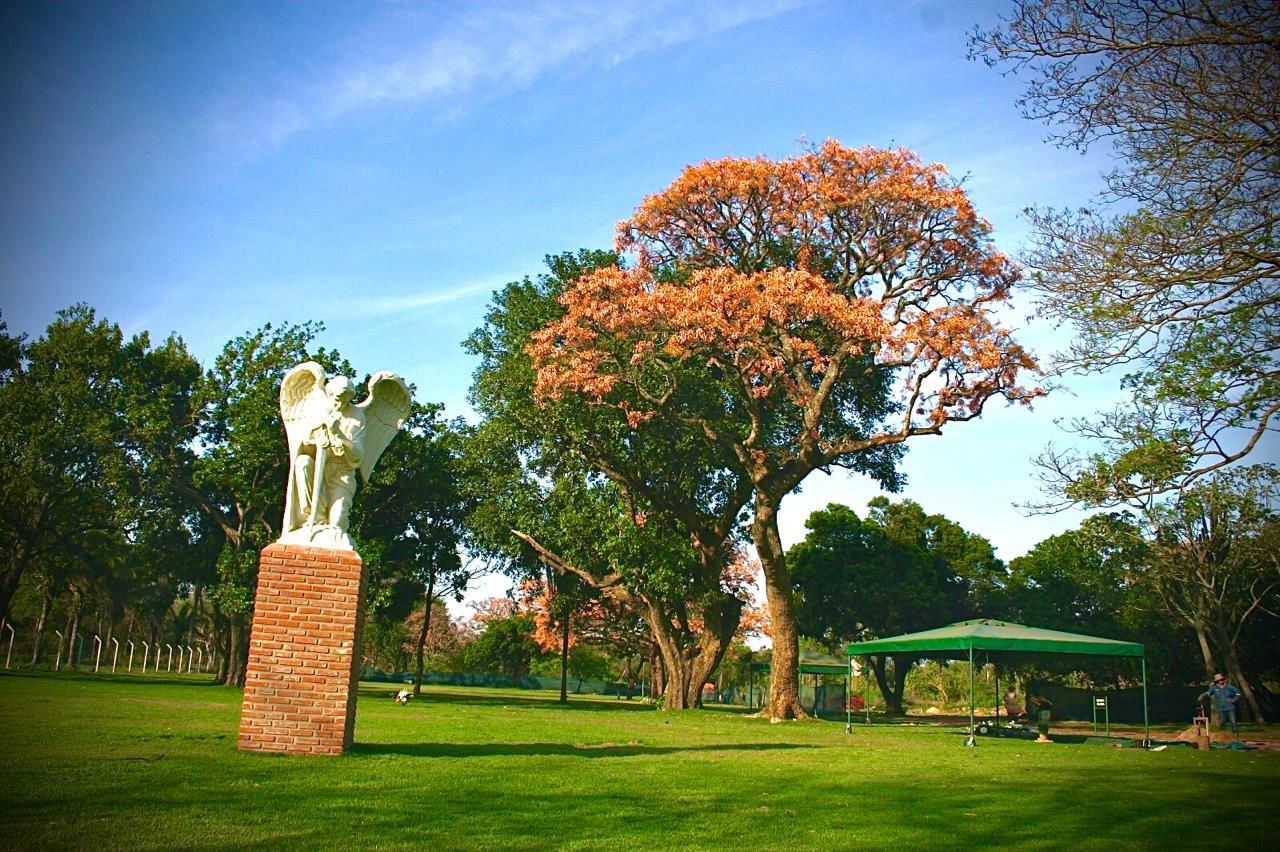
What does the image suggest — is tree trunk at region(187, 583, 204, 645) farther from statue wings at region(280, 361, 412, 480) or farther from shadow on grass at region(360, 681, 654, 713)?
statue wings at region(280, 361, 412, 480)

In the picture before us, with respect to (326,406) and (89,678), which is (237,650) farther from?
(326,406)

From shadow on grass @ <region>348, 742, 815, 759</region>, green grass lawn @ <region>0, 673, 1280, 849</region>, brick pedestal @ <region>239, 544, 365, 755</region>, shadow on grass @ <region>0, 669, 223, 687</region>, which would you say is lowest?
shadow on grass @ <region>0, 669, 223, 687</region>

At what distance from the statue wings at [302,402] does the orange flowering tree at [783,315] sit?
11419mm

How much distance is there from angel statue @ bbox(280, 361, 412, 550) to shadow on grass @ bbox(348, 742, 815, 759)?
2.53 metres

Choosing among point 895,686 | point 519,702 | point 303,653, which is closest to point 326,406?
point 303,653

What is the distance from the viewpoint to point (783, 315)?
2139 centimetres

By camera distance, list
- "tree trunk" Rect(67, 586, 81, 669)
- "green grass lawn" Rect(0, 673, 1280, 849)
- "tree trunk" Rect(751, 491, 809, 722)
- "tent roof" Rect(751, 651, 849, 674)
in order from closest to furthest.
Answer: "green grass lawn" Rect(0, 673, 1280, 849) < "tree trunk" Rect(751, 491, 809, 722) < "tent roof" Rect(751, 651, 849, 674) < "tree trunk" Rect(67, 586, 81, 669)

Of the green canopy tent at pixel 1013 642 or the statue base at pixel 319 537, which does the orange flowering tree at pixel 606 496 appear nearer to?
the green canopy tent at pixel 1013 642

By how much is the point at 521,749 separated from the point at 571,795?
163 inches

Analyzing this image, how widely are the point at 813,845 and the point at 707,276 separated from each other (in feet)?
56.0

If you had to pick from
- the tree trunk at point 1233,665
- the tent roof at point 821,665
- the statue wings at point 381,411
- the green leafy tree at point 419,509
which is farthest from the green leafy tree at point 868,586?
the statue wings at point 381,411

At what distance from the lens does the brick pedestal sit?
10.2 meters

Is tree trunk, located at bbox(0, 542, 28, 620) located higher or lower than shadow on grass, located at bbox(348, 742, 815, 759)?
higher

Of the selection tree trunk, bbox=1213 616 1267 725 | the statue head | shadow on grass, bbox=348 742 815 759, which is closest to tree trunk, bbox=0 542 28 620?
shadow on grass, bbox=348 742 815 759
